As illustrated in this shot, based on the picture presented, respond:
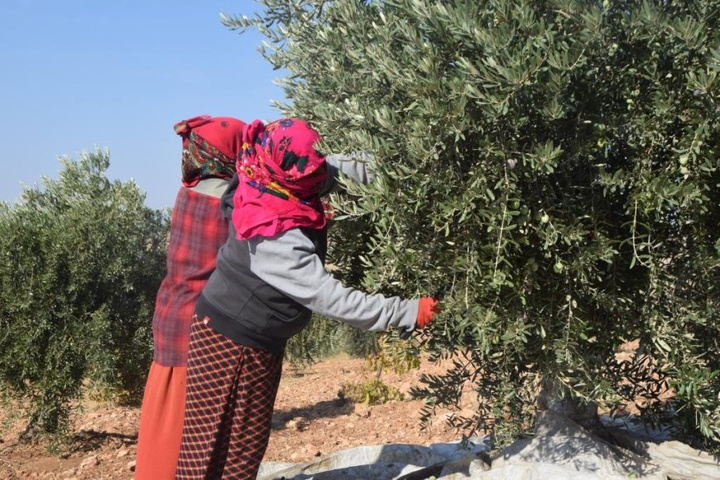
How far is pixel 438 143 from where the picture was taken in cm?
297

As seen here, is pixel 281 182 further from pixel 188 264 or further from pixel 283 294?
pixel 188 264

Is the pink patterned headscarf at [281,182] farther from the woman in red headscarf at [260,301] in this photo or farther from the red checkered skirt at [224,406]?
the red checkered skirt at [224,406]

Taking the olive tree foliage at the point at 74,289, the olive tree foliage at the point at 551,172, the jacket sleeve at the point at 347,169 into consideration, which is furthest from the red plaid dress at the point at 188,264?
the olive tree foliage at the point at 74,289

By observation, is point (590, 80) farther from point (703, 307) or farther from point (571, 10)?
point (703, 307)

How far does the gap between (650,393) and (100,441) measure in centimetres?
704

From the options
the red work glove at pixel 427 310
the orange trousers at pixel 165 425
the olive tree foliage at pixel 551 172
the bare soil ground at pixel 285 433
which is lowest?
the bare soil ground at pixel 285 433

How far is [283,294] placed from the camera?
148 inches

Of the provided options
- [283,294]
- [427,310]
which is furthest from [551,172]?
[283,294]

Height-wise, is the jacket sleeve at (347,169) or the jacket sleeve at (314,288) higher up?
the jacket sleeve at (347,169)

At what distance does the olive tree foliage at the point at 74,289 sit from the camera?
833 centimetres

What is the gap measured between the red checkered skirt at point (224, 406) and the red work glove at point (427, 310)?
97 centimetres

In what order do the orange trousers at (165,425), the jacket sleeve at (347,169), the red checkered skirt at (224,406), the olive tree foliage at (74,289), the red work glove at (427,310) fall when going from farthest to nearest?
1. the olive tree foliage at (74,289)
2. the orange trousers at (165,425)
3. the red checkered skirt at (224,406)
4. the jacket sleeve at (347,169)
5. the red work glove at (427,310)

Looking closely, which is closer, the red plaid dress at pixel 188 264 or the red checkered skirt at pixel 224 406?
the red checkered skirt at pixel 224 406

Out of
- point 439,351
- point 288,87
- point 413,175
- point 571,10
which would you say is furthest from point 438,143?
point 288,87
